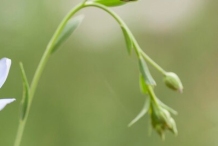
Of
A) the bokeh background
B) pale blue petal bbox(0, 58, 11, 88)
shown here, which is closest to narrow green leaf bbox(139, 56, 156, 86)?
pale blue petal bbox(0, 58, 11, 88)

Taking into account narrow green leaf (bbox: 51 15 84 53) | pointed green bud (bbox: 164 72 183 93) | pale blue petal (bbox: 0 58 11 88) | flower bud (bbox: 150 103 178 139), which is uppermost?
pale blue petal (bbox: 0 58 11 88)

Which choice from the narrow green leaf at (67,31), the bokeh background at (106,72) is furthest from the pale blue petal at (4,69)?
the bokeh background at (106,72)

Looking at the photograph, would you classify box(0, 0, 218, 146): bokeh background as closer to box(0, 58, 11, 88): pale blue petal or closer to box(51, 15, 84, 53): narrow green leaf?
box(51, 15, 84, 53): narrow green leaf

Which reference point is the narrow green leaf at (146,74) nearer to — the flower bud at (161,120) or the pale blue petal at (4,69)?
the flower bud at (161,120)

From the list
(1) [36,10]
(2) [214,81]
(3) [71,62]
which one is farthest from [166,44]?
(1) [36,10]

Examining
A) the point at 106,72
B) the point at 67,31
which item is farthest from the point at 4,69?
the point at 106,72

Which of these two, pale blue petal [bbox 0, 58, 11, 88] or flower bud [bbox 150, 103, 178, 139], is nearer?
pale blue petal [bbox 0, 58, 11, 88]
